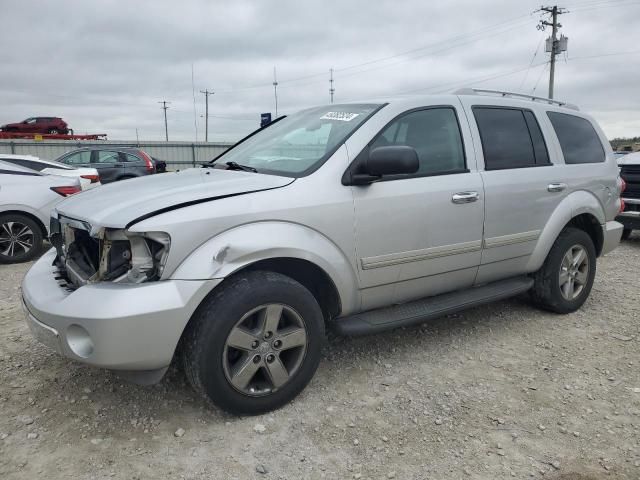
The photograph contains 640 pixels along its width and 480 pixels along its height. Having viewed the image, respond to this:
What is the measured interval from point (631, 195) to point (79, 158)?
12828 mm

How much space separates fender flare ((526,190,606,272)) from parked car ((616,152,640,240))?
157 inches

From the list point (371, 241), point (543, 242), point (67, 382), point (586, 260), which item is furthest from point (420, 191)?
point (67, 382)

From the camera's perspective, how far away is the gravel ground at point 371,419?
2.38 metres

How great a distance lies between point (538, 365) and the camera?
3455 mm

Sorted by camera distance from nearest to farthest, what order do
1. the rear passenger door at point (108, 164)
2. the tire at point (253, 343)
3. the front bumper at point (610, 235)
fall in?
the tire at point (253, 343)
the front bumper at point (610, 235)
the rear passenger door at point (108, 164)

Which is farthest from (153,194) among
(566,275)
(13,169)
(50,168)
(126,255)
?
(50,168)

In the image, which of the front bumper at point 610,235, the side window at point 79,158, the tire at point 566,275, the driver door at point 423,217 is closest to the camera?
the driver door at point 423,217

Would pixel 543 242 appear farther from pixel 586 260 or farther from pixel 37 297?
pixel 37 297

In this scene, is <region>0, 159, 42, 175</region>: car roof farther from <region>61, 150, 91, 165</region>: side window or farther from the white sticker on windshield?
<region>61, 150, 91, 165</region>: side window

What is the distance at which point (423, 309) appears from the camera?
11.0 feet

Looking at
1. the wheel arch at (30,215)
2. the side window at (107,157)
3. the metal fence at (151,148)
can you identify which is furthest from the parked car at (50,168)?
the metal fence at (151,148)

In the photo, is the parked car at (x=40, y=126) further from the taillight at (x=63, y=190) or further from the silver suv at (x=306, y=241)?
the silver suv at (x=306, y=241)

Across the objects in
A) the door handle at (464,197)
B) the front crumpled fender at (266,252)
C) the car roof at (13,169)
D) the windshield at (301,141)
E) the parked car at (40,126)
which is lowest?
the front crumpled fender at (266,252)

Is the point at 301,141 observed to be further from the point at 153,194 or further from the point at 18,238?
the point at 18,238
